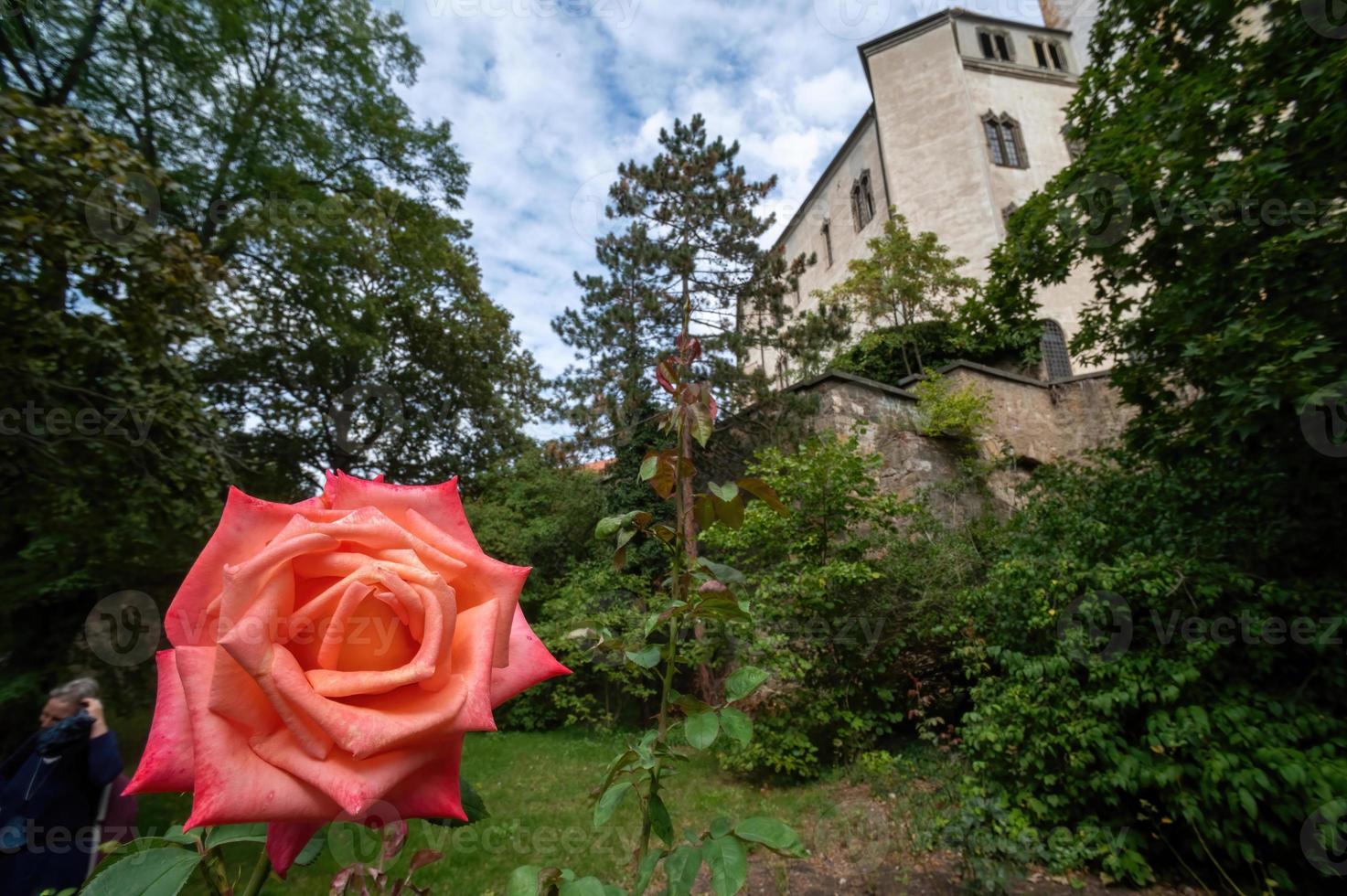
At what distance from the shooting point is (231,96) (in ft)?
31.1

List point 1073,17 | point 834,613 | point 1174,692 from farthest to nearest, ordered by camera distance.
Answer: point 1073,17 → point 834,613 → point 1174,692

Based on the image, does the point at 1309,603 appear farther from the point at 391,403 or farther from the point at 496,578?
the point at 391,403

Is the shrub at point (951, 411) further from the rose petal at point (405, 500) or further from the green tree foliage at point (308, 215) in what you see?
the rose petal at point (405, 500)

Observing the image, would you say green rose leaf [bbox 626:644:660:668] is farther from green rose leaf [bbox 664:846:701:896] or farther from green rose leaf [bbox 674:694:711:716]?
green rose leaf [bbox 664:846:701:896]

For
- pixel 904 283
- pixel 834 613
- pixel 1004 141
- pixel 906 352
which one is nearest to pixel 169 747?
pixel 834 613

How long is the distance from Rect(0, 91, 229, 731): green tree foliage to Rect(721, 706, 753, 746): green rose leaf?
4.44 m

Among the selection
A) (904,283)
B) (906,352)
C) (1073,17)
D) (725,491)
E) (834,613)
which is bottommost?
(834,613)

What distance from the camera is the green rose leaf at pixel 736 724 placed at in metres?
0.81

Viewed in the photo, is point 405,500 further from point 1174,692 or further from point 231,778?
point 1174,692

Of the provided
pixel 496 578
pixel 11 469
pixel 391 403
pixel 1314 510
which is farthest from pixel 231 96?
pixel 1314 510

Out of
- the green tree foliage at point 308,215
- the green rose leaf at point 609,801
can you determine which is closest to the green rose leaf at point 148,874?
the green rose leaf at point 609,801

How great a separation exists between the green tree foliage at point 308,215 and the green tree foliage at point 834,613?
619 cm

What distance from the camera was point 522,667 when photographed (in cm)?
53

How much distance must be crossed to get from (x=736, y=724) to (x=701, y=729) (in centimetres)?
5
